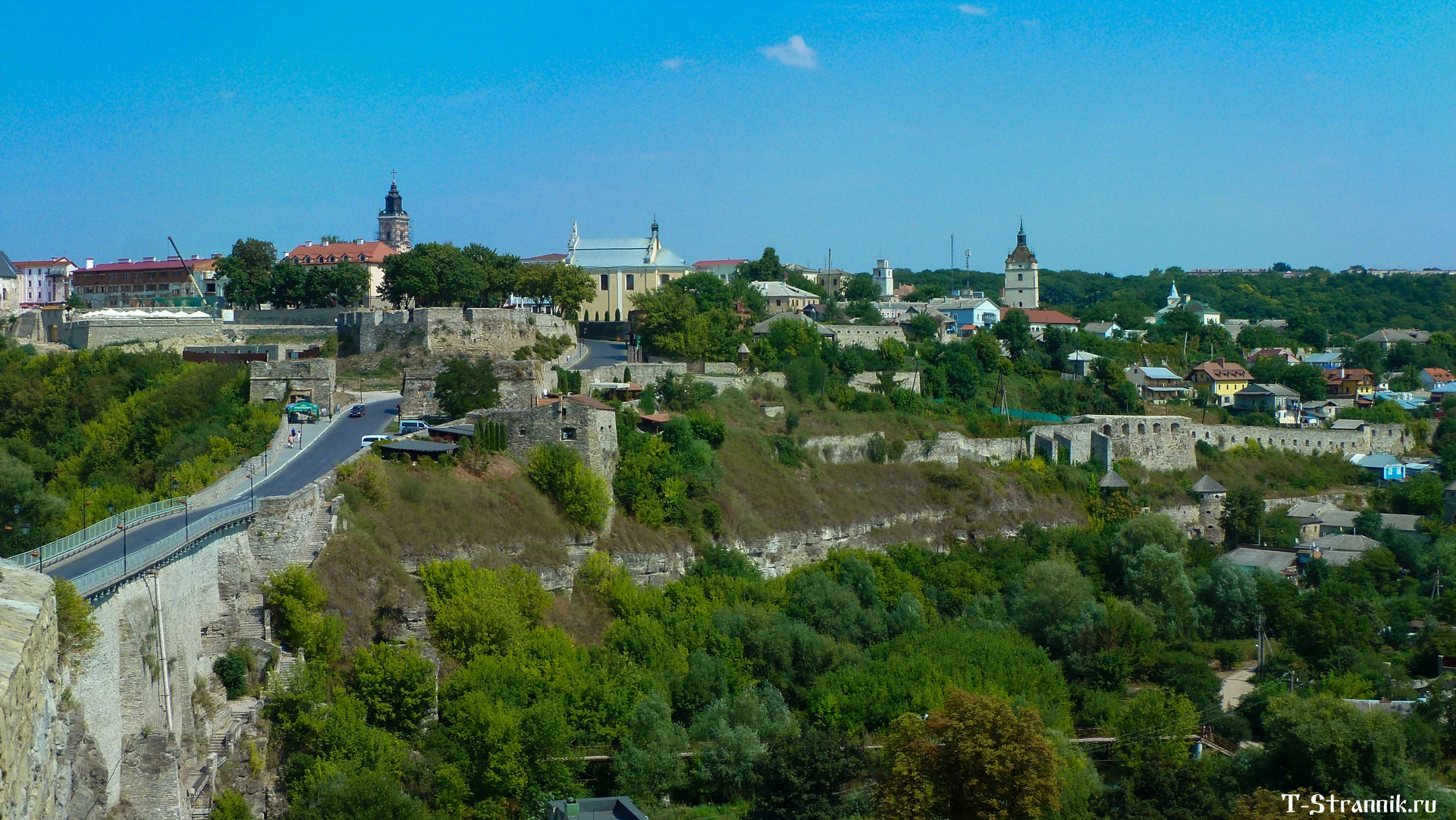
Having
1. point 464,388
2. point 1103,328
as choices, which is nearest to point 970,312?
point 1103,328

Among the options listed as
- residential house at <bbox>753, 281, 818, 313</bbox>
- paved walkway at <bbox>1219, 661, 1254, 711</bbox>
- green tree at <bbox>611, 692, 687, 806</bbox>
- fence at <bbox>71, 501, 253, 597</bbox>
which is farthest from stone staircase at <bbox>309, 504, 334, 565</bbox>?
residential house at <bbox>753, 281, 818, 313</bbox>

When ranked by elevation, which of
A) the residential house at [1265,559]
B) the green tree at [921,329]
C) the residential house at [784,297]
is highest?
the residential house at [784,297]

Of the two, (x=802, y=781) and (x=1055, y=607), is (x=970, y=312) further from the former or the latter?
(x=802, y=781)

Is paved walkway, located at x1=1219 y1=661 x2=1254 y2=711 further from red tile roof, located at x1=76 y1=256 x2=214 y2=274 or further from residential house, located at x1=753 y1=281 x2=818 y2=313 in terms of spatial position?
red tile roof, located at x1=76 y1=256 x2=214 y2=274

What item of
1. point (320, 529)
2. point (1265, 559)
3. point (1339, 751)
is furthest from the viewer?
point (1265, 559)

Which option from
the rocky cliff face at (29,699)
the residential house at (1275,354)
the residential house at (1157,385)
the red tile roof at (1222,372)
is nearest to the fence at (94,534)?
the rocky cliff face at (29,699)

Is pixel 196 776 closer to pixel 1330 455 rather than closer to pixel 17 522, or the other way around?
pixel 17 522

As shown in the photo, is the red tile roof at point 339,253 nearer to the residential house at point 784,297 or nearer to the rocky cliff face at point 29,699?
the residential house at point 784,297
